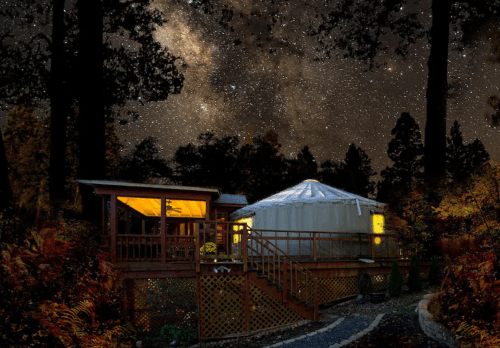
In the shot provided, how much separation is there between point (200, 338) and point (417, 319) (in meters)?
4.12

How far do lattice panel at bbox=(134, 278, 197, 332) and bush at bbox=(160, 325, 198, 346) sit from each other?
0.94 metres

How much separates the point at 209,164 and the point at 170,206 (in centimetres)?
1617

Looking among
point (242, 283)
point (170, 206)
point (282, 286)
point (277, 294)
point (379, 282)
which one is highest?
point (170, 206)

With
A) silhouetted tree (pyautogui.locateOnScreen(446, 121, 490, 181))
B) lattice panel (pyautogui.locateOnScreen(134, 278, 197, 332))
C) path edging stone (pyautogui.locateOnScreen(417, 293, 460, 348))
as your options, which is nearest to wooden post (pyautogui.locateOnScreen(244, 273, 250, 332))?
lattice panel (pyautogui.locateOnScreen(134, 278, 197, 332))

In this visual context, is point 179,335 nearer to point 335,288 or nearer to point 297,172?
point 335,288

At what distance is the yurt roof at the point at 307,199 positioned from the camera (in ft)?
45.7

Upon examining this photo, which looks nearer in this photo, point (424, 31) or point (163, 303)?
point (163, 303)

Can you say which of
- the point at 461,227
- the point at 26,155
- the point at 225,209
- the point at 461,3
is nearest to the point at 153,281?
the point at 225,209

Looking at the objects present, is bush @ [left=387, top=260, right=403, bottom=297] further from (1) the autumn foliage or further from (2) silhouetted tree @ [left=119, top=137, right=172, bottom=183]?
(2) silhouetted tree @ [left=119, top=137, right=172, bottom=183]

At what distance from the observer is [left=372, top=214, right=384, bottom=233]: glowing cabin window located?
1476 centimetres

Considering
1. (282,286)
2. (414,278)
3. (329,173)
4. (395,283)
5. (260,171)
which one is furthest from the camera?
(329,173)

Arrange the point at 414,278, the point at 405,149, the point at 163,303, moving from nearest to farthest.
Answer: the point at 414,278, the point at 163,303, the point at 405,149

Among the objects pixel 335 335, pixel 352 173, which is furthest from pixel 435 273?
pixel 352 173

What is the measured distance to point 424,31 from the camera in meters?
14.9
